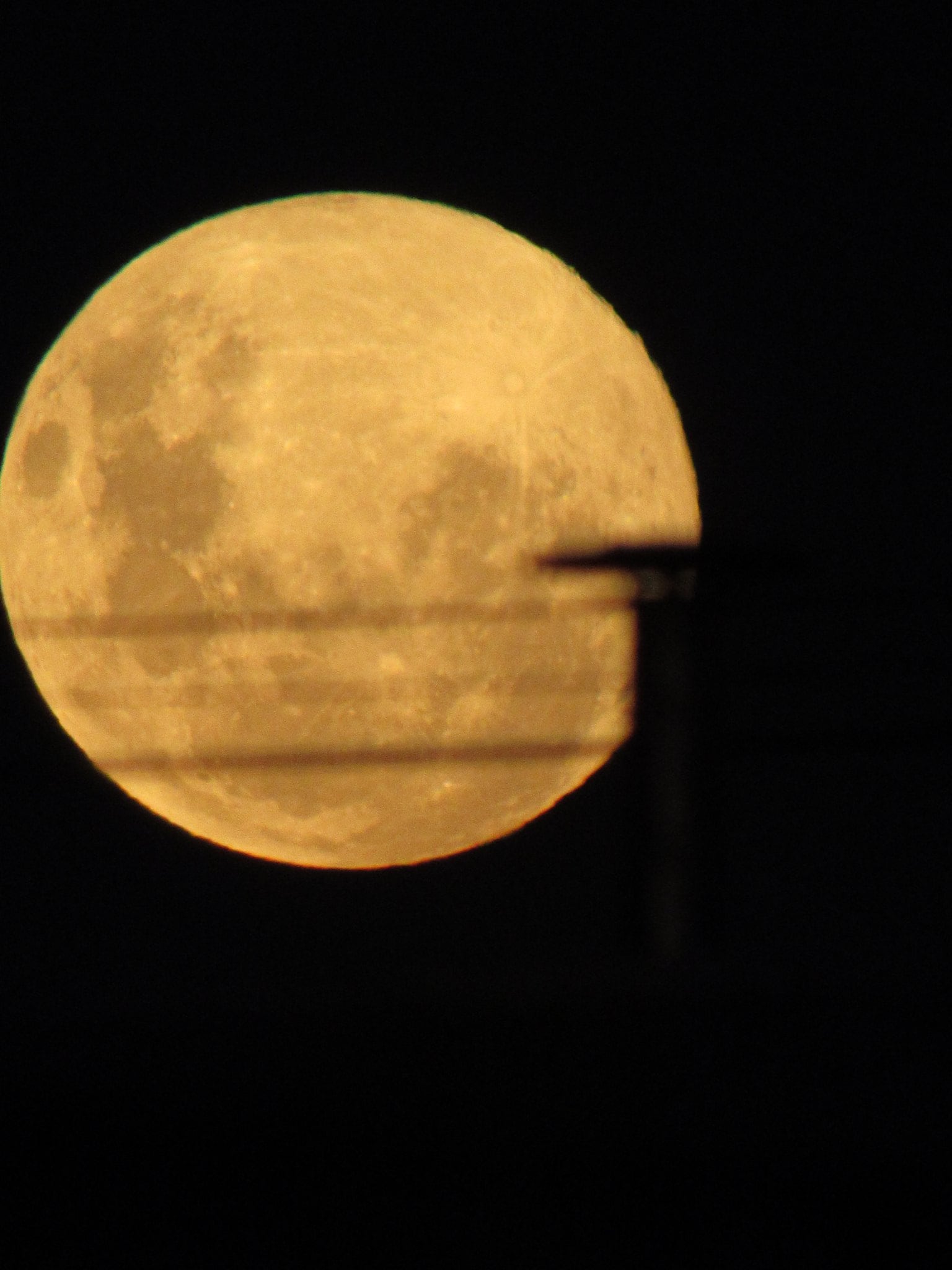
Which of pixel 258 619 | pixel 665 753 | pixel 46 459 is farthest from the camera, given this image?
pixel 46 459

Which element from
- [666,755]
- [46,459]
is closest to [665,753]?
[666,755]

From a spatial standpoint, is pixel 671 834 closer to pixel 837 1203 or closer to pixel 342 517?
pixel 837 1203

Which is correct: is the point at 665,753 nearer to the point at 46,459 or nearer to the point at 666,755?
the point at 666,755

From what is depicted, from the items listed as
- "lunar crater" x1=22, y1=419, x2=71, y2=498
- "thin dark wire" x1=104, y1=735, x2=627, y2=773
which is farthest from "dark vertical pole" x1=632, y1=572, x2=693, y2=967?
"lunar crater" x1=22, y1=419, x2=71, y2=498

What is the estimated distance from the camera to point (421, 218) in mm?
8641

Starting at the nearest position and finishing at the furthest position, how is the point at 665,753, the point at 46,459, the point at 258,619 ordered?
the point at 665,753 → the point at 258,619 → the point at 46,459

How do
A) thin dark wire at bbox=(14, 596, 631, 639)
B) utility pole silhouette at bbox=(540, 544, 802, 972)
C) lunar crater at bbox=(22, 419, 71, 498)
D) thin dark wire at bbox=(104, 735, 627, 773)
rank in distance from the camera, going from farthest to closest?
lunar crater at bbox=(22, 419, 71, 498)
thin dark wire at bbox=(14, 596, 631, 639)
thin dark wire at bbox=(104, 735, 627, 773)
utility pole silhouette at bbox=(540, 544, 802, 972)

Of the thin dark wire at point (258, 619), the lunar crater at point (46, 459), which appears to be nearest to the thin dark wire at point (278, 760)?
the thin dark wire at point (258, 619)

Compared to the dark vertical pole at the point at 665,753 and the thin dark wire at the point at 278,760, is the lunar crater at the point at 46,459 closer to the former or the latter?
the thin dark wire at the point at 278,760

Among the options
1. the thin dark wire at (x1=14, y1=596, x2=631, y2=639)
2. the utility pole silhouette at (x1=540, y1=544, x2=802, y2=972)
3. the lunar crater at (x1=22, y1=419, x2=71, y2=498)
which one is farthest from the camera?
the lunar crater at (x1=22, y1=419, x2=71, y2=498)

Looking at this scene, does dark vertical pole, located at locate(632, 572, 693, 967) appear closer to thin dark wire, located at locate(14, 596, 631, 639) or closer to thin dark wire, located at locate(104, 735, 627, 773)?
thin dark wire, located at locate(104, 735, 627, 773)

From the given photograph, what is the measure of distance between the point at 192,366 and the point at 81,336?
0.79 meters

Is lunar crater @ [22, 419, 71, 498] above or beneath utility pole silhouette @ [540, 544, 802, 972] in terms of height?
above

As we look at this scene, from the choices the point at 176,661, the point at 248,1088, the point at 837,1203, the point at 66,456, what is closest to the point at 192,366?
the point at 66,456
